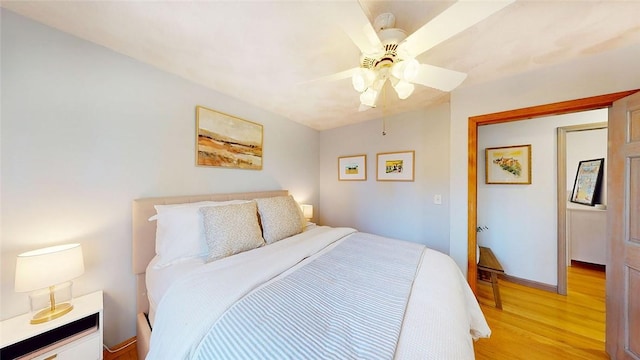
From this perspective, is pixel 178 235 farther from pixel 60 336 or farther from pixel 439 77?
pixel 439 77

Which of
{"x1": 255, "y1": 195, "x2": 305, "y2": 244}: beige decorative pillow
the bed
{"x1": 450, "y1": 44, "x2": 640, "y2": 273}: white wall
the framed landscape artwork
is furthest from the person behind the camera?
the framed landscape artwork

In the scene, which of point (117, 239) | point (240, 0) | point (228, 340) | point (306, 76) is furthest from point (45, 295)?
point (306, 76)

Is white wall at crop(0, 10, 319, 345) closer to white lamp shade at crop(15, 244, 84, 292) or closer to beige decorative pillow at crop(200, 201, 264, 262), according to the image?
white lamp shade at crop(15, 244, 84, 292)

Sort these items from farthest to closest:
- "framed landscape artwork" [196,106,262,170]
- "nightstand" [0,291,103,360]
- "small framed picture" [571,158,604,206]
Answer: "small framed picture" [571,158,604,206] → "framed landscape artwork" [196,106,262,170] → "nightstand" [0,291,103,360]

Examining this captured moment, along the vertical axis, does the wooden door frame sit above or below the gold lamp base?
above

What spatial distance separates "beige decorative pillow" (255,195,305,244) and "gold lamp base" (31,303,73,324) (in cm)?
126

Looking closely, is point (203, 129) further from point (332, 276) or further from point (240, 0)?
point (332, 276)

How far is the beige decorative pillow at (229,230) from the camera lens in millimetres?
1518

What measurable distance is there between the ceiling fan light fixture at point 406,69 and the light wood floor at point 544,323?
6.87ft

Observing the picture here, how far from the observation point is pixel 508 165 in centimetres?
268

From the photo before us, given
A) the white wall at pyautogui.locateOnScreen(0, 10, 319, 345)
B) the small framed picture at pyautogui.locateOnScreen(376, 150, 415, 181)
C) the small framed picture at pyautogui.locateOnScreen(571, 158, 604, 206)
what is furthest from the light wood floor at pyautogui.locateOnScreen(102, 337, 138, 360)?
the small framed picture at pyautogui.locateOnScreen(571, 158, 604, 206)

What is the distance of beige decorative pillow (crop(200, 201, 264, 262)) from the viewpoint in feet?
4.98

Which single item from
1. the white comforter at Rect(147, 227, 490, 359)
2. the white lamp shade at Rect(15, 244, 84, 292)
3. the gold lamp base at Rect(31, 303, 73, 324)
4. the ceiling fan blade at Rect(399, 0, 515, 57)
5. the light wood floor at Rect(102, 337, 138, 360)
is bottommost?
the light wood floor at Rect(102, 337, 138, 360)

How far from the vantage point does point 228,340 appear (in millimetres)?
746
